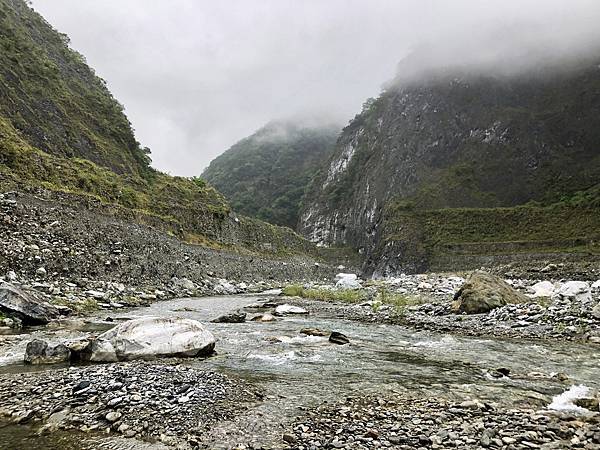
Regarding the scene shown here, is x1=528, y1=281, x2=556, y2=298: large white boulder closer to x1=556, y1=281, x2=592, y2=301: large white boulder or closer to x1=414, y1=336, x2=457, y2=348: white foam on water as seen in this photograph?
x1=556, y1=281, x2=592, y2=301: large white boulder

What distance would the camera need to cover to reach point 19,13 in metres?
53.4

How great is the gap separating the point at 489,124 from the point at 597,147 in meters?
22.0

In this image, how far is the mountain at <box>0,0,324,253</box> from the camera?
86.1 feet

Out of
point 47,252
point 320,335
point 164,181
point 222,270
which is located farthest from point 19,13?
point 320,335

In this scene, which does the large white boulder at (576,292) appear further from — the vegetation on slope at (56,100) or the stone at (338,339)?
the vegetation on slope at (56,100)

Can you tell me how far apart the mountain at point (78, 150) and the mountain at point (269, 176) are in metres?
81.6

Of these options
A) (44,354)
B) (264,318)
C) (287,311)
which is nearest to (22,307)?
(44,354)

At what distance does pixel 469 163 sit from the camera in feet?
304

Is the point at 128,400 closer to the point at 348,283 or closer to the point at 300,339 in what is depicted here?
the point at 300,339

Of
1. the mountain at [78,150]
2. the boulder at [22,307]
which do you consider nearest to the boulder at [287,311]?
the boulder at [22,307]

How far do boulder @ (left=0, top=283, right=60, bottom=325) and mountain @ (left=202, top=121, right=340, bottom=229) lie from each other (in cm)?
13107

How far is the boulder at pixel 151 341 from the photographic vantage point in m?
8.12

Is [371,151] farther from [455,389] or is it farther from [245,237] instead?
[455,389]

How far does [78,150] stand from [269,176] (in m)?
125
